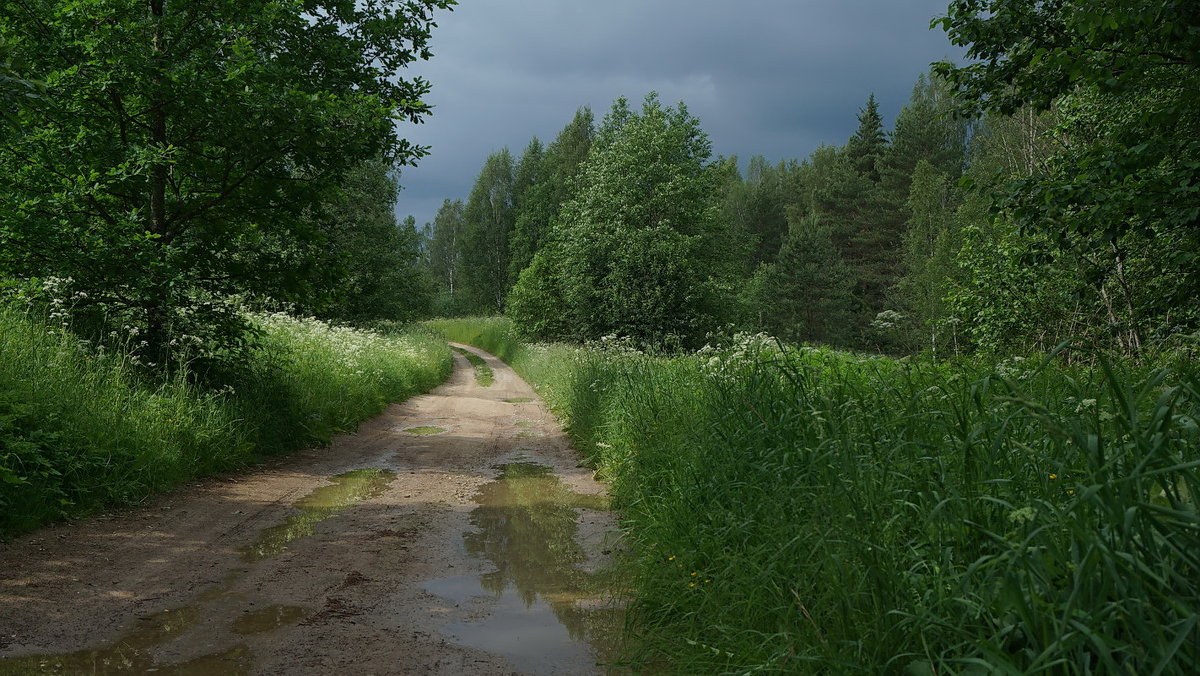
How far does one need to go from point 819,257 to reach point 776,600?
4758 cm

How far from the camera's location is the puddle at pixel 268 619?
3967 millimetres

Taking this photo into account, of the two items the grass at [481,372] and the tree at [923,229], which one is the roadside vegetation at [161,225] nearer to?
the grass at [481,372]

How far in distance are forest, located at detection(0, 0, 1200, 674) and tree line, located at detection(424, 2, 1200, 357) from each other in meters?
0.10

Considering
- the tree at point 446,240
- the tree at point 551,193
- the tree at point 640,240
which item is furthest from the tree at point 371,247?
the tree at point 446,240

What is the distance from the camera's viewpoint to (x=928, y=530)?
293 centimetres

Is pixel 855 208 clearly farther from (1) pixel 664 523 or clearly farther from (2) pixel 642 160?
(1) pixel 664 523

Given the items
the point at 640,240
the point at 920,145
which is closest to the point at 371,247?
the point at 640,240

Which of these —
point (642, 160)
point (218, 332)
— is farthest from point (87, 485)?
point (642, 160)

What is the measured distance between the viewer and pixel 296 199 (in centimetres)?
984

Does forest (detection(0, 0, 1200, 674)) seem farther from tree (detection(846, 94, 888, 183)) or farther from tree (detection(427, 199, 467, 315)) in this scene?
tree (detection(427, 199, 467, 315))

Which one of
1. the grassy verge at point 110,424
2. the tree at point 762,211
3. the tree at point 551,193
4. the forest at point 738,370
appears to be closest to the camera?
the forest at point 738,370

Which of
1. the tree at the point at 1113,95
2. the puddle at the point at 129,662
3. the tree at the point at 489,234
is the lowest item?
the puddle at the point at 129,662

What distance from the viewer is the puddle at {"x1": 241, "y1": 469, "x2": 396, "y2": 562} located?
18.2ft

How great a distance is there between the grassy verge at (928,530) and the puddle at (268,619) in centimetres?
201
